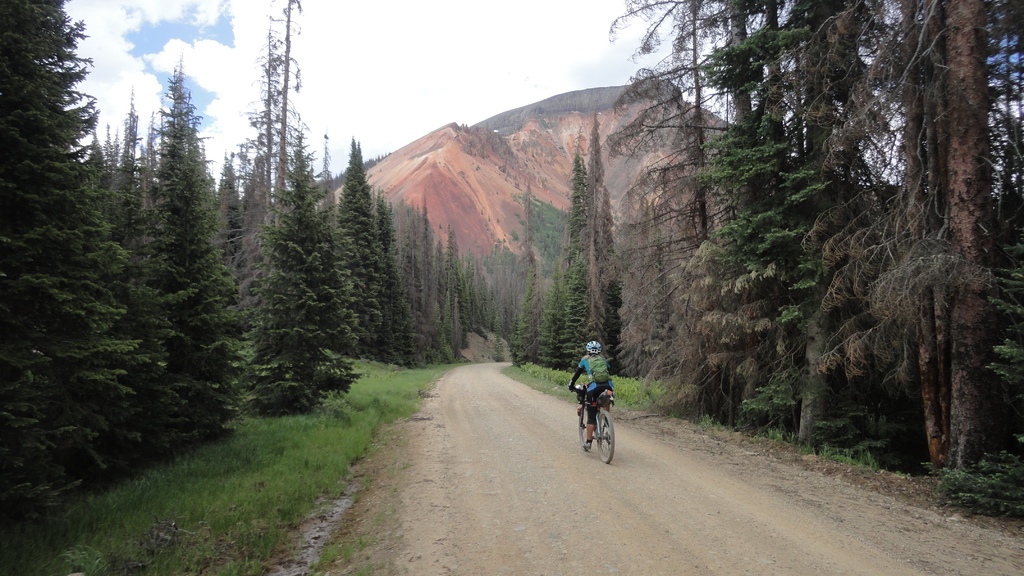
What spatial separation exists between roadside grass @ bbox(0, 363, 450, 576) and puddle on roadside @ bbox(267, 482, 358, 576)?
15 centimetres

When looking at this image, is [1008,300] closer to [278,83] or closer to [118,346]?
[118,346]

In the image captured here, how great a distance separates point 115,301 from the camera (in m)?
5.40

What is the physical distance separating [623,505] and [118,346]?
577cm

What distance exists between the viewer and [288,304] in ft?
37.7

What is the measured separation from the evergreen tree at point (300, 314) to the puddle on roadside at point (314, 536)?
5377 mm

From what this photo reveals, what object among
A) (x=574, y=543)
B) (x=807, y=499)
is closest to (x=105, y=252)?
(x=574, y=543)

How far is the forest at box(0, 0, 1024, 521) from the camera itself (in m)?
4.80

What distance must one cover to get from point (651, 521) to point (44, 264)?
21.9ft

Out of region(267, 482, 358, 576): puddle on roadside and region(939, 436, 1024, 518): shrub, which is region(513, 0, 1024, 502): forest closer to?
region(939, 436, 1024, 518): shrub

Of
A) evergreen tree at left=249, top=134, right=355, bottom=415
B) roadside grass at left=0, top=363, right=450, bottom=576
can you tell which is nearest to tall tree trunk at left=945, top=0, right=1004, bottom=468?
roadside grass at left=0, top=363, right=450, bottom=576

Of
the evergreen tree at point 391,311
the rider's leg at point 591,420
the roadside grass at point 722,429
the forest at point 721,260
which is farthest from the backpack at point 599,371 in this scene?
the evergreen tree at point 391,311

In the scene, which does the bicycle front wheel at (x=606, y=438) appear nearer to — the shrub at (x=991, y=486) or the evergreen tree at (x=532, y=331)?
the shrub at (x=991, y=486)

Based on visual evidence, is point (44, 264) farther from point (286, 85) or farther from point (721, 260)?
point (286, 85)

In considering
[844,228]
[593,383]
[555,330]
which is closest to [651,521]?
[593,383]
